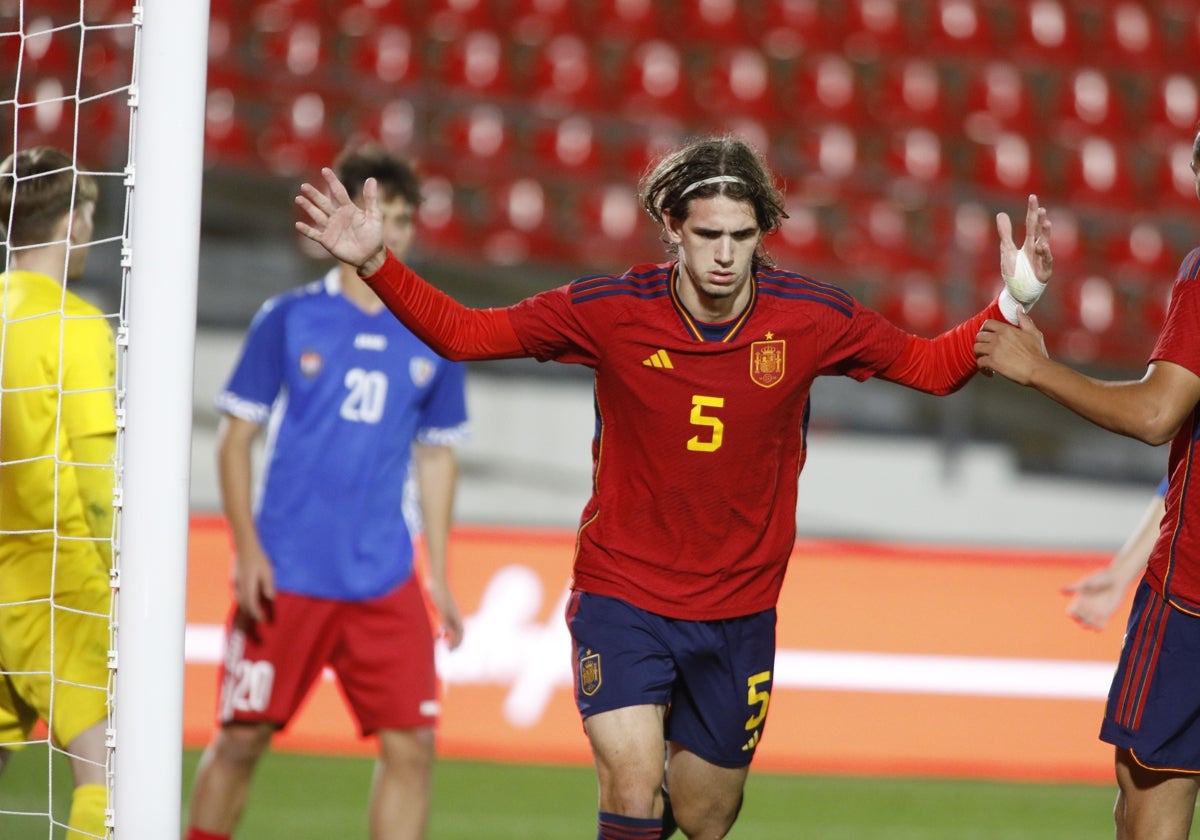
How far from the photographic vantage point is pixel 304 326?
4809mm

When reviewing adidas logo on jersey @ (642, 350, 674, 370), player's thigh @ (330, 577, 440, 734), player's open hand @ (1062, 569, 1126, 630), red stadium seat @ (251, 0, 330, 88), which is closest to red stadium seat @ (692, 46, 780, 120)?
red stadium seat @ (251, 0, 330, 88)

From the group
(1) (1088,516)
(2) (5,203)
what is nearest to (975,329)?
(2) (5,203)

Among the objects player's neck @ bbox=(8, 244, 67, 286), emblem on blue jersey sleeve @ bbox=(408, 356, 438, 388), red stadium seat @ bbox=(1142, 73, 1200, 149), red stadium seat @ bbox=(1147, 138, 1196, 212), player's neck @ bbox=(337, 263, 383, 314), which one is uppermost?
red stadium seat @ bbox=(1142, 73, 1200, 149)

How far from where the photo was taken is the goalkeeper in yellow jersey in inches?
147

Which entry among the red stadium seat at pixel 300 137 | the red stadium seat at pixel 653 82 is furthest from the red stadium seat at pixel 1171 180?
the red stadium seat at pixel 300 137

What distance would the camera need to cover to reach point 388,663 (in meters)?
4.71

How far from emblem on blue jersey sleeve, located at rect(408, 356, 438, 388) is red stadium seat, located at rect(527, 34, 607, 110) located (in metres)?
6.53

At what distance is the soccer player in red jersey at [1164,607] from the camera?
3395 millimetres

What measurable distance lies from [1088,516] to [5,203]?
7196mm

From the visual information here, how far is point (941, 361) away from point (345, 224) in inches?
59.7

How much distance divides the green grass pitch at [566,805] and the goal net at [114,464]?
888 millimetres

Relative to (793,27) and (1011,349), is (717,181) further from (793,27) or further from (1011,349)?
(793,27)

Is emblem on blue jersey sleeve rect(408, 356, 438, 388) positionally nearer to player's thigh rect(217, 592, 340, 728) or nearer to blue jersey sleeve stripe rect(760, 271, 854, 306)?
player's thigh rect(217, 592, 340, 728)

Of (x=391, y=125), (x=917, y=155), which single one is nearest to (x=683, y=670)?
(x=391, y=125)
